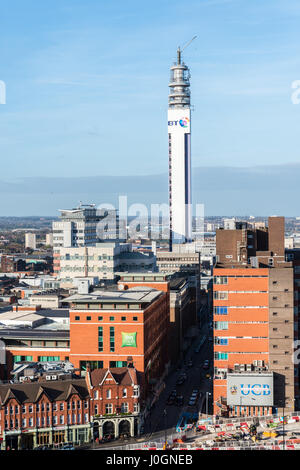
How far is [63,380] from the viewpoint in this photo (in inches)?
2140

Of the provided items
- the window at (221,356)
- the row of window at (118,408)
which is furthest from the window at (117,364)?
the window at (221,356)

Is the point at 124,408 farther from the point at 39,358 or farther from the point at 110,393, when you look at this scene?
the point at 39,358

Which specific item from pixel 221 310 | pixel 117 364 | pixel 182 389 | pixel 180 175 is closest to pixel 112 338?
pixel 117 364

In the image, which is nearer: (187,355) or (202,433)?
(202,433)

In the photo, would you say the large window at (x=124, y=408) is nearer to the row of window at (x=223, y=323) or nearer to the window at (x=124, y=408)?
the window at (x=124, y=408)

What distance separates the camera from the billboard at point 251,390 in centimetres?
5950

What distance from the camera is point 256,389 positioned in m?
59.6

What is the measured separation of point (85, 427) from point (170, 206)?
116 meters

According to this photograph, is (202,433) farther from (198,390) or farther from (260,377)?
(198,390)

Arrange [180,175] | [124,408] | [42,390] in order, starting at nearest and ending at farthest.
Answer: [42,390], [124,408], [180,175]

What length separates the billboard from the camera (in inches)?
2343

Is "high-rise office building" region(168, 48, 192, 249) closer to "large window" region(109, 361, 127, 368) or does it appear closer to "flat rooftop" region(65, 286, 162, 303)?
"flat rooftop" region(65, 286, 162, 303)

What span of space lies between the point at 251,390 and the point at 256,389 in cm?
43

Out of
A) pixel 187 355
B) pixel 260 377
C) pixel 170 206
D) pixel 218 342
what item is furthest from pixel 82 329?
pixel 170 206
